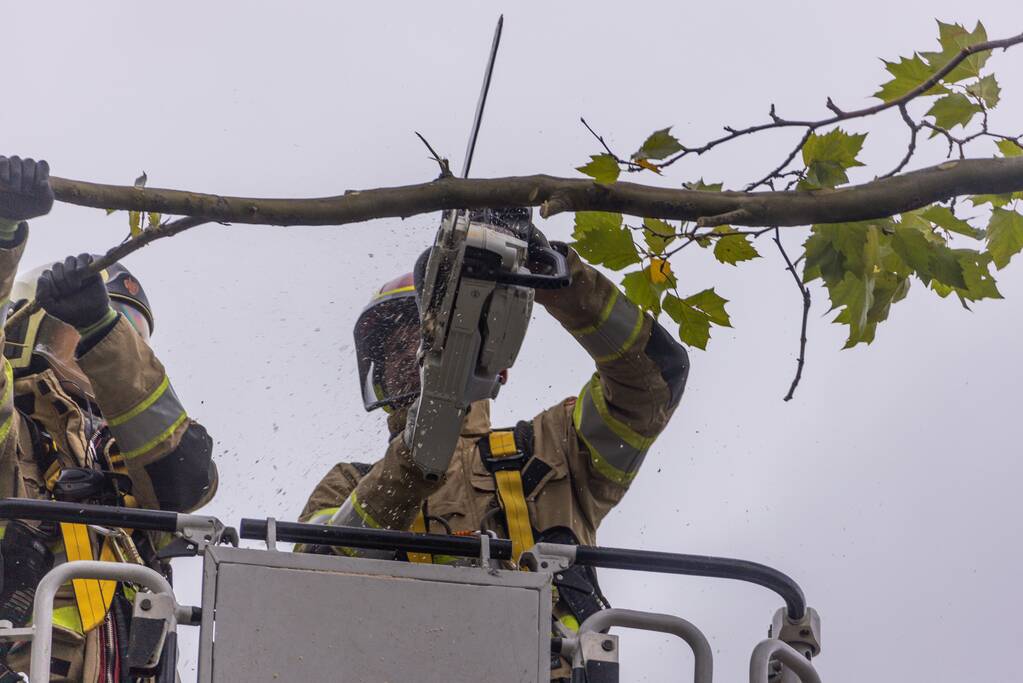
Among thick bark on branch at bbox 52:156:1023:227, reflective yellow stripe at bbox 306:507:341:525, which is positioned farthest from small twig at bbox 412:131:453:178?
reflective yellow stripe at bbox 306:507:341:525

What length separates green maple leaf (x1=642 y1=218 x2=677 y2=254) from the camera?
12.7ft

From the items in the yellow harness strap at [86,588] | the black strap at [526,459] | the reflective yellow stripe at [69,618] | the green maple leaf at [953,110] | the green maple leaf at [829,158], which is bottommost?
the reflective yellow stripe at [69,618]

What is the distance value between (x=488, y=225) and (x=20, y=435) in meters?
2.62

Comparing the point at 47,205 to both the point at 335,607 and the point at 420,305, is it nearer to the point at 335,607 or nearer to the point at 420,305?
the point at 420,305

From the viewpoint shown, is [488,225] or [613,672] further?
[488,225]

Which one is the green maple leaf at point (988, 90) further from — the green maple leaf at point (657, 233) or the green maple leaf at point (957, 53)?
the green maple leaf at point (657, 233)

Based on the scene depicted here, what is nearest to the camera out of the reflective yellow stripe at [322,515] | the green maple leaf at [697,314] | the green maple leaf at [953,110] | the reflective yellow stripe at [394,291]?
the green maple leaf at [953,110]

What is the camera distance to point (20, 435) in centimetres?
Answer: 591

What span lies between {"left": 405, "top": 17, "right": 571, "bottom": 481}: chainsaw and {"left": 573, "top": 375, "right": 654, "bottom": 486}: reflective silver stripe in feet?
3.94

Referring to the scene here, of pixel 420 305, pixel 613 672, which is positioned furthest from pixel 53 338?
pixel 613 672

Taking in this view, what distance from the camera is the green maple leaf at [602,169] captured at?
3.47m

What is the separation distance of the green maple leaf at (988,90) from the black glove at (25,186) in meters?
2.33

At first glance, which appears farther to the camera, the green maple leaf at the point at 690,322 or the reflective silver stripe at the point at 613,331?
the reflective silver stripe at the point at 613,331

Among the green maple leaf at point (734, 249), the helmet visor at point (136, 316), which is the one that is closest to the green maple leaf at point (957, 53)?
the green maple leaf at point (734, 249)
